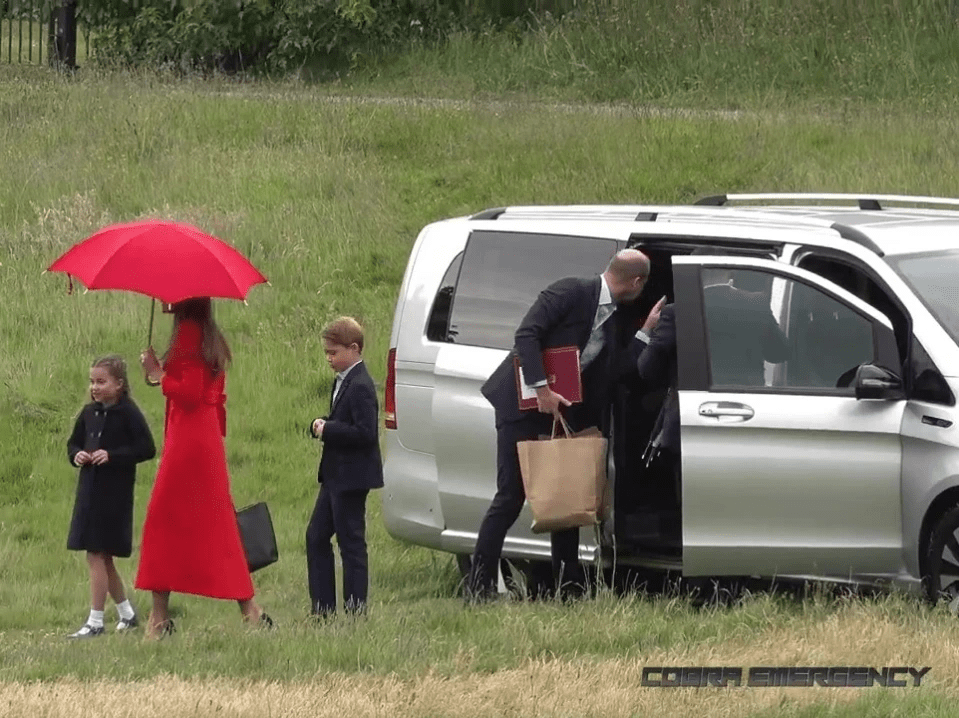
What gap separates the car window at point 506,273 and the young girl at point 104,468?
1581mm

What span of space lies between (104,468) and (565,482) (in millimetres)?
2314

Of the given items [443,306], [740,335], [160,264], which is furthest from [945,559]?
[160,264]

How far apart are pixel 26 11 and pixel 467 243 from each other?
16328mm

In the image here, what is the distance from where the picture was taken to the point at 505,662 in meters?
6.97

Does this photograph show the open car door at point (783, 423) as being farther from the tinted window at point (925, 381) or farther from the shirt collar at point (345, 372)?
the shirt collar at point (345, 372)

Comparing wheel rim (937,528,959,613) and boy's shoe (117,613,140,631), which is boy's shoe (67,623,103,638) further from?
wheel rim (937,528,959,613)

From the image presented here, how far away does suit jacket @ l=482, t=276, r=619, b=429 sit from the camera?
829 cm

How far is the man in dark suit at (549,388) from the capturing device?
8273 millimetres

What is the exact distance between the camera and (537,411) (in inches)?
329

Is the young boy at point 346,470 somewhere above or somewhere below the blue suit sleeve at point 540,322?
below

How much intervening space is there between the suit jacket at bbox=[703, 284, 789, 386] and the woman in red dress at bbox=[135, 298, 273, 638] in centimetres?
217

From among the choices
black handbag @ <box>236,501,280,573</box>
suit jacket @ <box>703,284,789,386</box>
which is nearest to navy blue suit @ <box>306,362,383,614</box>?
black handbag @ <box>236,501,280,573</box>

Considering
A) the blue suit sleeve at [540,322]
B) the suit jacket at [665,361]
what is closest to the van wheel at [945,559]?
the suit jacket at [665,361]

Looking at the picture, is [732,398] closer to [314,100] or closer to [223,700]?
[223,700]
